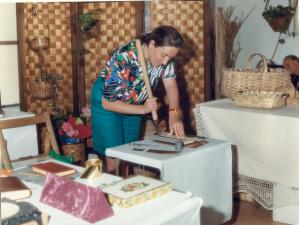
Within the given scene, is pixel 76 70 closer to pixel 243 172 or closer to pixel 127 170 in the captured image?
pixel 127 170

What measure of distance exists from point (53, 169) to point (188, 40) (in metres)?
2.66

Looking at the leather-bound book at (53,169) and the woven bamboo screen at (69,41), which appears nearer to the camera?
the leather-bound book at (53,169)

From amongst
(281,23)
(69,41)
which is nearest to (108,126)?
(69,41)

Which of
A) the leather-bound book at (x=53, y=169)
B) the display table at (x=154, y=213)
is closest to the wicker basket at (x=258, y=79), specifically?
the leather-bound book at (x=53, y=169)

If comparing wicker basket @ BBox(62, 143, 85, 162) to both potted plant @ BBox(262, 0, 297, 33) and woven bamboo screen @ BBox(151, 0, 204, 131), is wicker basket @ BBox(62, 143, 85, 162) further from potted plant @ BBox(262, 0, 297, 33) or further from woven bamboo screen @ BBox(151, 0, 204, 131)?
potted plant @ BBox(262, 0, 297, 33)

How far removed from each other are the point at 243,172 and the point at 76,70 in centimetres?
188

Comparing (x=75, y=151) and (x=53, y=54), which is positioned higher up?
(x=53, y=54)

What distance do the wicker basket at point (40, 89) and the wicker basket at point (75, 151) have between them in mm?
424

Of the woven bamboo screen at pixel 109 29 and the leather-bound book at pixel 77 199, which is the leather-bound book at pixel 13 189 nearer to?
the leather-bound book at pixel 77 199

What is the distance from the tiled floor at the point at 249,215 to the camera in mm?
3141

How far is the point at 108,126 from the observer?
114 inches

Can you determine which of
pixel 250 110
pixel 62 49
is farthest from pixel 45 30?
pixel 250 110

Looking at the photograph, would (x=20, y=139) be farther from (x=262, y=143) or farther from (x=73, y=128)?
(x=262, y=143)

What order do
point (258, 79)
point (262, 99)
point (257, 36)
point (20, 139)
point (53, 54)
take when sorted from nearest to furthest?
point (262, 99) → point (258, 79) → point (20, 139) → point (53, 54) → point (257, 36)
